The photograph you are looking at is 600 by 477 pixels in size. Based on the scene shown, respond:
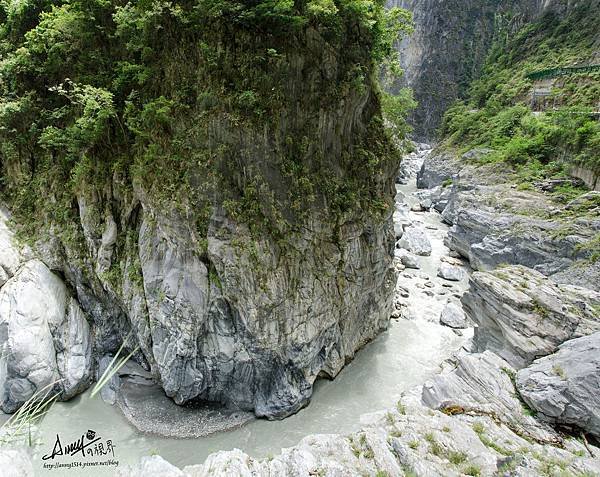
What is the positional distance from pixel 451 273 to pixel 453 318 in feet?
17.5

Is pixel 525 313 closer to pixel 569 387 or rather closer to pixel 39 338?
pixel 569 387

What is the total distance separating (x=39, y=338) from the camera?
1141cm

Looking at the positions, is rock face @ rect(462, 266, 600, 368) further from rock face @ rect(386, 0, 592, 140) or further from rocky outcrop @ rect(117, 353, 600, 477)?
rock face @ rect(386, 0, 592, 140)

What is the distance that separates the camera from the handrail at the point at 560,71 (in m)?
31.5

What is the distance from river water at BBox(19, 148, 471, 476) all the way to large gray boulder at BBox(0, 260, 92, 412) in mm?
1047

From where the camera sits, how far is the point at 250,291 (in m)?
10.7

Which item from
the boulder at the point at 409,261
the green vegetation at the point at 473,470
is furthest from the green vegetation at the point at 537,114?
the green vegetation at the point at 473,470

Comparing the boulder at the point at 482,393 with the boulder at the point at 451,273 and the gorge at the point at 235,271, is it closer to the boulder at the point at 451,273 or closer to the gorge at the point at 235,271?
the gorge at the point at 235,271

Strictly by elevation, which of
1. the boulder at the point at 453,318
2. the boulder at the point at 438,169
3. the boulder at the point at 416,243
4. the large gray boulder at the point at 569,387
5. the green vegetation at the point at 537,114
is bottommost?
the boulder at the point at 453,318

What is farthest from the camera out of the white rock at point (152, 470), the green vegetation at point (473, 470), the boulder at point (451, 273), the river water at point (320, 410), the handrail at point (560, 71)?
the handrail at point (560, 71)

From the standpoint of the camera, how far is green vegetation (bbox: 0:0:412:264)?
33.0 ft

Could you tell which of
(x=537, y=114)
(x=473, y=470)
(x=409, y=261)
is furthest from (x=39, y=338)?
(x=537, y=114)

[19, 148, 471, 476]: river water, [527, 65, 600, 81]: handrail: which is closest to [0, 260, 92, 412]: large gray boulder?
[19, 148, 471, 476]: river water

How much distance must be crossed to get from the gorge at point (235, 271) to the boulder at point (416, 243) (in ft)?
33.8
